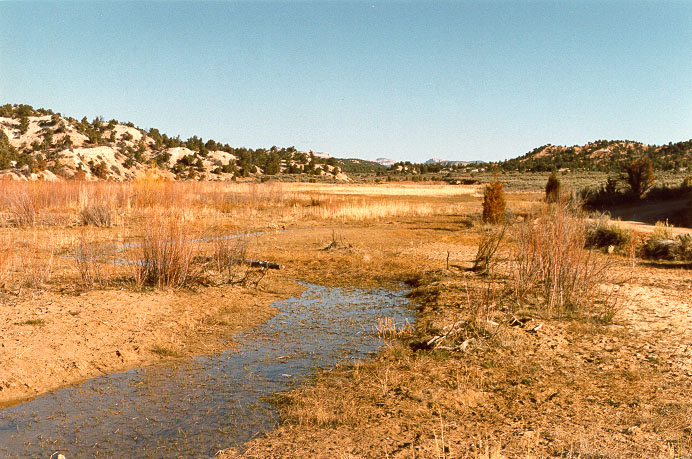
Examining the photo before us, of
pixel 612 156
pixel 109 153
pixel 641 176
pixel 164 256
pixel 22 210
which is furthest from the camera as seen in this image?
pixel 612 156

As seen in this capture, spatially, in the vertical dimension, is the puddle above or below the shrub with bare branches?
below

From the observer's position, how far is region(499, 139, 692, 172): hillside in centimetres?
5923

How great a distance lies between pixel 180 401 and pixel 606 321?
594 centimetres

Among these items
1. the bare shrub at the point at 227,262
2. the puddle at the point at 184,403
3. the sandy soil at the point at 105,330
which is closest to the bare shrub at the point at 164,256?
the sandy soil at the point at 105,330

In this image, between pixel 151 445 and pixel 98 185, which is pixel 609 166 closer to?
pixel 98 185

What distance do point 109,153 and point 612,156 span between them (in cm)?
Result: 7094

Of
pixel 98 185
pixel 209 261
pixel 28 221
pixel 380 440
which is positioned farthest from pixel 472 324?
pixel 98 185

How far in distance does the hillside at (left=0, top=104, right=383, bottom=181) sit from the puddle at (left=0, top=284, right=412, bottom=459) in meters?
36.0

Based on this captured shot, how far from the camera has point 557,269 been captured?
324 inches

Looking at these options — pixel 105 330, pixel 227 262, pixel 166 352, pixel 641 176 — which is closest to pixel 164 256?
pixel 227 262

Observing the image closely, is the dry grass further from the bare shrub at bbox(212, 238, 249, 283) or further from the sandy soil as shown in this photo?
the bare shrub at bbox(212, 238, 249, 283)

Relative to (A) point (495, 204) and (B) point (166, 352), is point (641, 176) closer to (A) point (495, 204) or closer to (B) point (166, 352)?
(A) point (495, 204)

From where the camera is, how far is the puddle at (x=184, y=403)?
14.7ft

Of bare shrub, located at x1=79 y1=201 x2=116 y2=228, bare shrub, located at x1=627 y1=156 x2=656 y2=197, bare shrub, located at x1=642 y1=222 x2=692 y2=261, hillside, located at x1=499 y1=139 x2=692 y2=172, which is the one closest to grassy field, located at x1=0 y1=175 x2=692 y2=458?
bare shrub, located at x1=642 y1=222 x2=692 y2=261
